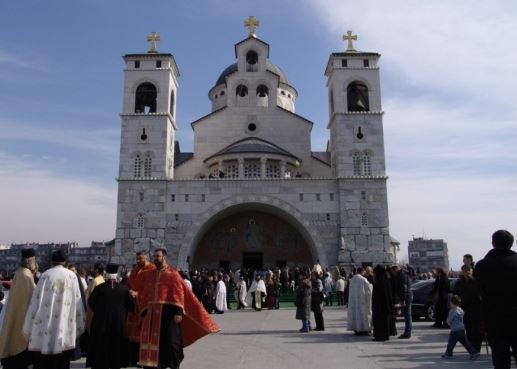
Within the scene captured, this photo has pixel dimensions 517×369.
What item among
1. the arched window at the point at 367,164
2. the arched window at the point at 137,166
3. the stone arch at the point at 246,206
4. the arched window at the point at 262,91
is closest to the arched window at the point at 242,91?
the arched window at the point at 262,91

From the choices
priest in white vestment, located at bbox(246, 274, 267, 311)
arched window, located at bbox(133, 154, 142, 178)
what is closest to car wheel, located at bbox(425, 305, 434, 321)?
priest in white vestment, located at bbox(246, 274, 267, 311)

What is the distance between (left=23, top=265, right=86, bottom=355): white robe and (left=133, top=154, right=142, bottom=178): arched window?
2333 cm

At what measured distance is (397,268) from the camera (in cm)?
1177

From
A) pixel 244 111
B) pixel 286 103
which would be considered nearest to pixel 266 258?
pixel 244 111

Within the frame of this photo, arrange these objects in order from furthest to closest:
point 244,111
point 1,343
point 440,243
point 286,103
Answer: point 440,243 → point 286,103 → point 244,111 → point 1,343

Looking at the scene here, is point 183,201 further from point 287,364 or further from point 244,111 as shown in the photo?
point 287,364

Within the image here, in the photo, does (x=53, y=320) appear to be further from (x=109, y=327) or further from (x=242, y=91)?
(x=242, y=91)

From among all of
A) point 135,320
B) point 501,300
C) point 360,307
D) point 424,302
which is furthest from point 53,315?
point 424,302

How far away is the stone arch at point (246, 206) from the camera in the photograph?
92.1ft

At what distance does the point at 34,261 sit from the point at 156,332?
219 cm

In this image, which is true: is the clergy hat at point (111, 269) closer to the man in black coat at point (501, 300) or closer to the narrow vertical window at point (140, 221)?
the man in black coat at point (501, 300)

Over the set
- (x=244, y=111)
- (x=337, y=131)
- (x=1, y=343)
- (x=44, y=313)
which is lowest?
(x=1, y=343)

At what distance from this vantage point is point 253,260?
103 ft

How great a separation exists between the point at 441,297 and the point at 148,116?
22.6 m
